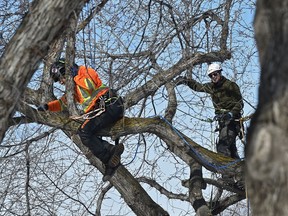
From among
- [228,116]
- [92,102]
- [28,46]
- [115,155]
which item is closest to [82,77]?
[92,102]

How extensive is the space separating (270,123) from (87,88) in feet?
17.8

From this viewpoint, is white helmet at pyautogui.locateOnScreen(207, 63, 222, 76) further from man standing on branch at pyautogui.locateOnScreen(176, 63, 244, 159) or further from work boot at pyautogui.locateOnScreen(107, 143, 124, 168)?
work boot at pyautogui.locateOnScreen(107, 143, 124, 168)

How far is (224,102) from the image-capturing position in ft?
32.4

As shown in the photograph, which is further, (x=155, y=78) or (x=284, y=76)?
(x=155, y=78)

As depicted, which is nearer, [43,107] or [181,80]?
[43,107]

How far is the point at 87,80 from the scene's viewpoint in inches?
314

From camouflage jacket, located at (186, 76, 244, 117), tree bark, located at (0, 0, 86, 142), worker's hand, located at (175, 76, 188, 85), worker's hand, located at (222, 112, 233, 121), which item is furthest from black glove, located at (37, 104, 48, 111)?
tree bark, located at (0, 0, 86, 142)

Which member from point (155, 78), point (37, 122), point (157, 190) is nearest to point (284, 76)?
point (37, 122)

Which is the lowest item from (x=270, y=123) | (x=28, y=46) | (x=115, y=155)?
(x=270, y=123)

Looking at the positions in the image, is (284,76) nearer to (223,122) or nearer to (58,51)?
(58,51)

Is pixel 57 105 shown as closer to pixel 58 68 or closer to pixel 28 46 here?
pixel 58 68

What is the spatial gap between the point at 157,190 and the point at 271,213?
8006mm

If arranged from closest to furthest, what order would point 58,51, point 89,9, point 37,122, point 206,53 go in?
point 89,9
point 37,122
point 58,51
point 206,53

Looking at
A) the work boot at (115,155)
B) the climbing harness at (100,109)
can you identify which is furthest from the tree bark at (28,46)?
the work boot at (115,155)
